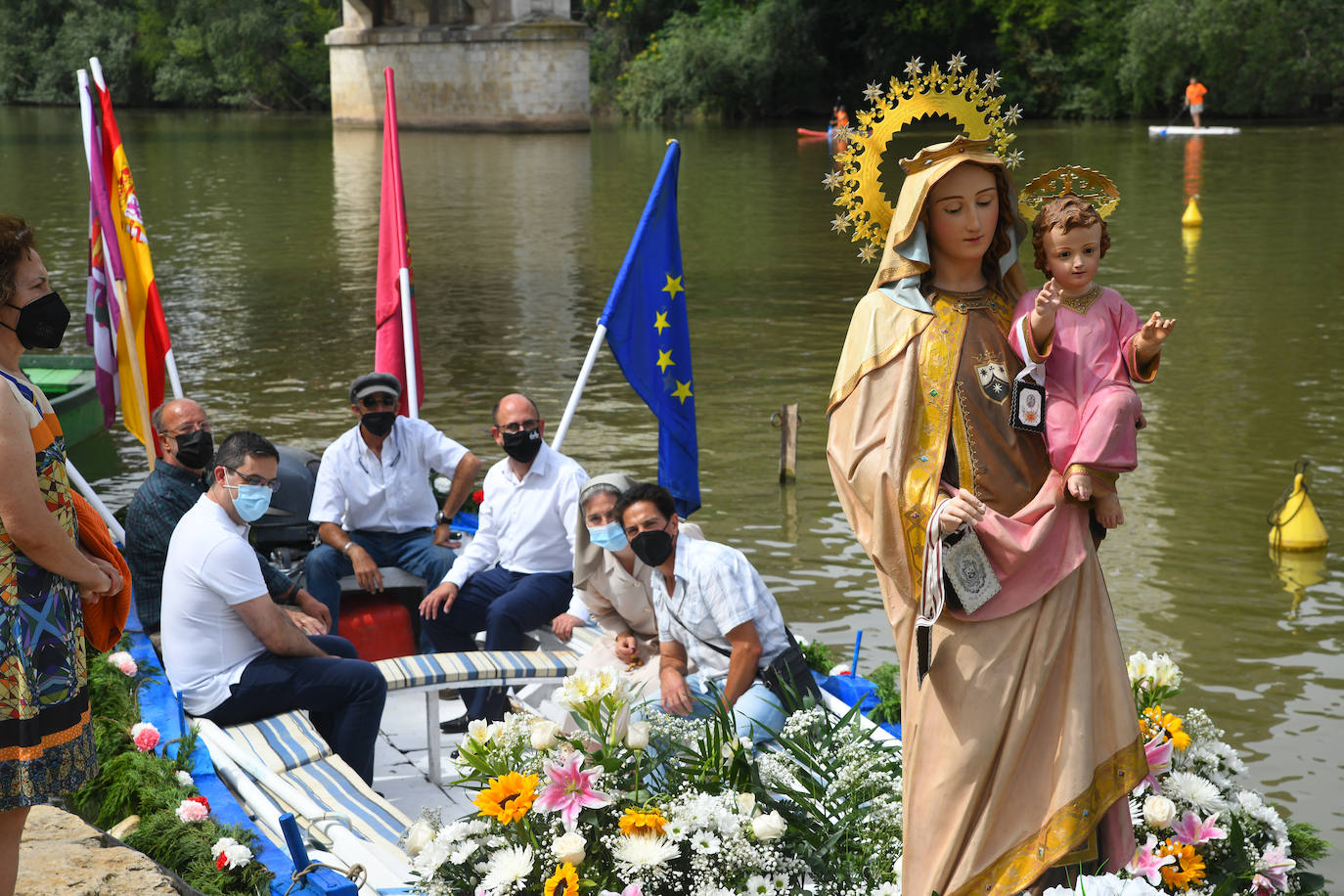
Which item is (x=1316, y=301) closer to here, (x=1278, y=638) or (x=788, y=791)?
(x=1278, y=638)

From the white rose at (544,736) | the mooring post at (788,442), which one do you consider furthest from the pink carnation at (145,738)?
the mooring post at (788,442)

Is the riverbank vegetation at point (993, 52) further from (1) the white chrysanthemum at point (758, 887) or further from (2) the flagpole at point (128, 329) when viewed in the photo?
(1) the white chrysanthemum at point (758, 887)

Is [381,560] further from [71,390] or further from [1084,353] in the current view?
[71,390]

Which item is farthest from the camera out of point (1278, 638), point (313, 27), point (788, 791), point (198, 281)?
point (313, 27)

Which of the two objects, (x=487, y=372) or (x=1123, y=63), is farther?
(x=1123, y=63)

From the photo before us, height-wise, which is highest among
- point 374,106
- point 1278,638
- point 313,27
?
point 313,27

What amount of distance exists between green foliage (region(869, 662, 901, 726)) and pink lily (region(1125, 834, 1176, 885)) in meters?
2.04

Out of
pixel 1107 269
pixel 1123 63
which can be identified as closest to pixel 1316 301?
pixel 1107 269

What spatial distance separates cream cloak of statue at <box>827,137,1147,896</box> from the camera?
3.97 m

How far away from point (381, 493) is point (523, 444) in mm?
933

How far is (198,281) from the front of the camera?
22188 mm

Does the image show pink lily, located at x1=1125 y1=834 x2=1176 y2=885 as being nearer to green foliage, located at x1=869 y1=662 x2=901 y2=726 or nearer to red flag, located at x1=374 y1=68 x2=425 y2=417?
green foliage, located at x1=869 y1=662 x2=901 y2=726

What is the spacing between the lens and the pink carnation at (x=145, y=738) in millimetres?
5777

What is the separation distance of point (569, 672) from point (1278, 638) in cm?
499
